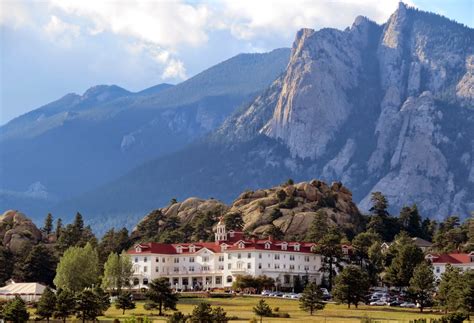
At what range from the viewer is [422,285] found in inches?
7047

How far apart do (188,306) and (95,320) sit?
2609cm

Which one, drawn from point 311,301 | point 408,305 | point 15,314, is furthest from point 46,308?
point 408,305

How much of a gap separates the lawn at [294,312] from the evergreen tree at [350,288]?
1581 millimetres

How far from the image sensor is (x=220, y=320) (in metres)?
139

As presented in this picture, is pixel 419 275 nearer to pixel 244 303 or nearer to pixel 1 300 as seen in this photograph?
pixel 244 303

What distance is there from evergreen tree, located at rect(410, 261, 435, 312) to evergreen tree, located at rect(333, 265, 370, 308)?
8615mm

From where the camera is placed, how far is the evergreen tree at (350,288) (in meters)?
176

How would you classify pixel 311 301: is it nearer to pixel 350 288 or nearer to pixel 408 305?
pixel 350 288

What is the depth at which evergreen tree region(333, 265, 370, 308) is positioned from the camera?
17600cm

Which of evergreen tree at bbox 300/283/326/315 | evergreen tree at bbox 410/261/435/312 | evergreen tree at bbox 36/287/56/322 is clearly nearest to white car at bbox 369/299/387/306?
evergreen tree at bbox 410/261/435/312

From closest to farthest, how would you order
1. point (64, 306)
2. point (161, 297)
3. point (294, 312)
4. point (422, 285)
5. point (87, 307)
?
point (87, 307)
point (64, 306)
point (294, 312)
point (161, 297)
point (422, 285)

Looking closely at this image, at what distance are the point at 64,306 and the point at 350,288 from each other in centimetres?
5045

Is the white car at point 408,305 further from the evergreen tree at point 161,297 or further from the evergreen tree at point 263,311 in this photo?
the evergreen tree at point 161,297

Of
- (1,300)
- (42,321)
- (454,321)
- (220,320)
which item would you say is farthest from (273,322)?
(1,300)
